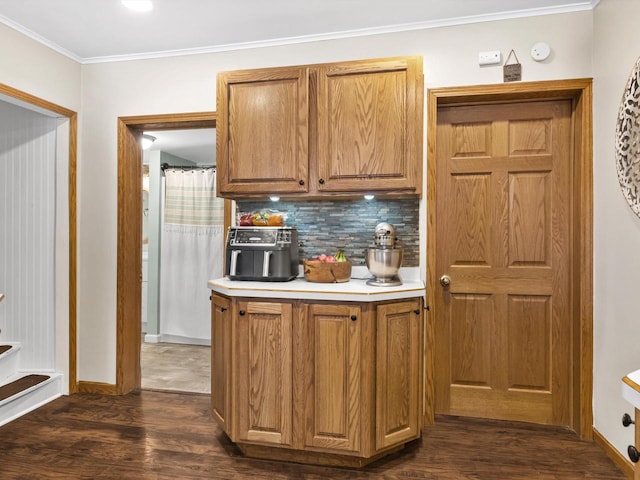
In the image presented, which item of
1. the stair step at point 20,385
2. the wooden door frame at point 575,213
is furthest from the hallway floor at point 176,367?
the wooden door frame at point 575,213

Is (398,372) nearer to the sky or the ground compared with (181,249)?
nearer to the ground

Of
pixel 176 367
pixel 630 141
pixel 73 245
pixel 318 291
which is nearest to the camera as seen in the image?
pixel 630 141

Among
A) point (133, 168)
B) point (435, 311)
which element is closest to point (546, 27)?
point (435, 311)

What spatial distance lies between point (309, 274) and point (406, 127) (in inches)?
38.3

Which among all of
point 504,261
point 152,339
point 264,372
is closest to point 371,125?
point 504,261

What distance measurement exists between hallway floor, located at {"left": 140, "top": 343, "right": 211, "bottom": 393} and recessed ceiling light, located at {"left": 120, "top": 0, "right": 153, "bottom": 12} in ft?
8.41

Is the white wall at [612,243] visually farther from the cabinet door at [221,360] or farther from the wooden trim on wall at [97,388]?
the wooden trim on wall at [97,388]

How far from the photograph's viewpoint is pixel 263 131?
243cm

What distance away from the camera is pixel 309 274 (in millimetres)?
2359

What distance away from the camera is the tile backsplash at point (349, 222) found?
2.61m

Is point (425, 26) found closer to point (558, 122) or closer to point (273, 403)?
point (558, 122)

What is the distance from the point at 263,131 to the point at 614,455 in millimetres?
2558

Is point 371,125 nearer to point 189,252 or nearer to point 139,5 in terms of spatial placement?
point 139,5

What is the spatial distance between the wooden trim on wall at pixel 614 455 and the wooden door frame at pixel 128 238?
120 inches
